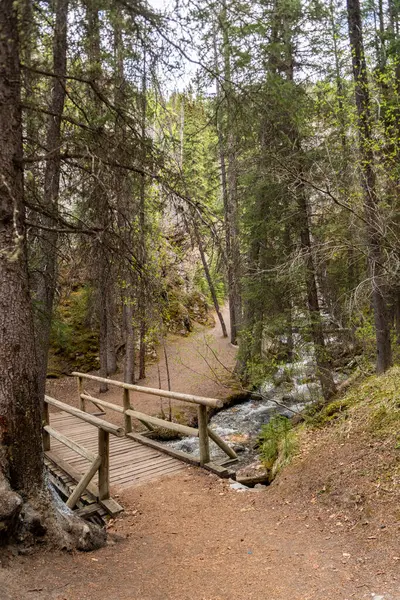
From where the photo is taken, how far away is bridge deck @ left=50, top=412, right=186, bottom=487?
6387 mm

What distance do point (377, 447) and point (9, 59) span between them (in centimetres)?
588

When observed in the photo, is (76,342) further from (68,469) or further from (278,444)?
(278,444)

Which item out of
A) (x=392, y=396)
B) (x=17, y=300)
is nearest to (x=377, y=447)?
(x=392, y=396)

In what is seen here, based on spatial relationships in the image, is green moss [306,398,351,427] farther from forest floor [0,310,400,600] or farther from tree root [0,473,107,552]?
tree root [0,473,107,552]

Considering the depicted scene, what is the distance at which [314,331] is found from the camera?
9930mm

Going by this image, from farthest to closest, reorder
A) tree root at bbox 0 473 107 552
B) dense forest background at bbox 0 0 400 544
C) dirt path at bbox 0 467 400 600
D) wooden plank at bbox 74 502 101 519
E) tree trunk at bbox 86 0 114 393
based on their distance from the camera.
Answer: wooden plank at bbox 74 502 101 519, tree trunk at bbox 86 0 114 393, dense forest background at bbox 0 0 400 544, tree root at bbox 0 473 107 552, dirt path at bbox 0 467 400 600

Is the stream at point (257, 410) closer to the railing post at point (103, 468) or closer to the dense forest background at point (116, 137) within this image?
the dense forest background at point (116, 137)

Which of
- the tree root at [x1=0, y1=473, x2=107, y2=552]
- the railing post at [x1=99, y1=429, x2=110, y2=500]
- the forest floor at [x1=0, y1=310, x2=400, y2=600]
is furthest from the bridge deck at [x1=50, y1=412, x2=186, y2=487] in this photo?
the tree root at [x1=0, y1=473, x2=107, y2=552]

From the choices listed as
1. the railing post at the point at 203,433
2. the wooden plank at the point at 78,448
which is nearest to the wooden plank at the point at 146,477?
the railing post at the point at 203,433

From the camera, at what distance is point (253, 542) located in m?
4.34

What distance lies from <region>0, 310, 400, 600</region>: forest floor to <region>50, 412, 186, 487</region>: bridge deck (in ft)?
1.13

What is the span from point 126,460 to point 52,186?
15.0 feet

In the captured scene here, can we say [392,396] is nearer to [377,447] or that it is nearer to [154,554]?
[377,447]

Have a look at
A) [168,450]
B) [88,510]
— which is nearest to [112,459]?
[168,450]
